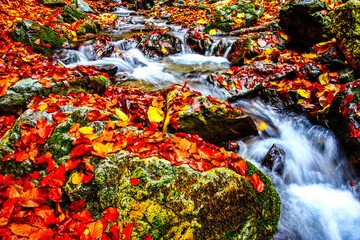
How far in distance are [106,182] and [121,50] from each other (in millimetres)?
8421

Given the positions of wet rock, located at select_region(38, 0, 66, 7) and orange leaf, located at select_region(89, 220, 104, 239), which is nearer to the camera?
orange leaf, located at select_region(89, 220, 104, 239)

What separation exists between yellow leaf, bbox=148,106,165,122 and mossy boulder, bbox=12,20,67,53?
6362 mm

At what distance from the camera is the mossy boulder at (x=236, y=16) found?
10.9m

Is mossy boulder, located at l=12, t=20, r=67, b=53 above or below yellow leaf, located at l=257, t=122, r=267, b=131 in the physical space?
above

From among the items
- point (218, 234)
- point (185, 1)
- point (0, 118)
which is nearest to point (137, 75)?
→ point (0, 118)

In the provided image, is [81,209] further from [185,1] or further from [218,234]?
[185,1]

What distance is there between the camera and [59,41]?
8.18 metres

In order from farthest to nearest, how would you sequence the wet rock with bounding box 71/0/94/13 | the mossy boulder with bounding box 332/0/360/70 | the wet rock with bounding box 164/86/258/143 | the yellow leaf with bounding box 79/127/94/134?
the wet rock with bounding box 71/0/94/13 → the mossy boulder with bounding box 332/0/360/70 → the wet rock with bounding box 164/86/258/143 → the yellow leaf with bounding box 79/127/94/134

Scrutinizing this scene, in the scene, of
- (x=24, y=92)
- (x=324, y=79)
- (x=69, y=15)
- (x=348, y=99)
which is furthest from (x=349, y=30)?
(x=69, y=15)

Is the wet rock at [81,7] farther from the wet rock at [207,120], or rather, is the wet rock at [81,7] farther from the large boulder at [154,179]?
the large boulder at [154,179]

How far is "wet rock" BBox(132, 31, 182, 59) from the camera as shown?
9289 millimetres

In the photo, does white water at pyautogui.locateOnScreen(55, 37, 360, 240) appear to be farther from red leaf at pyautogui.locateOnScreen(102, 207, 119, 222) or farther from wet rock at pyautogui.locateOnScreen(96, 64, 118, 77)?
wet rock at pyautogui.locateOnScreen(96, 64, 118, 77)

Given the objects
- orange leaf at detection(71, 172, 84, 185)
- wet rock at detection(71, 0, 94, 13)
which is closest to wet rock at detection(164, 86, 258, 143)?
orange leaf at detection(71, 172, 84, 185)

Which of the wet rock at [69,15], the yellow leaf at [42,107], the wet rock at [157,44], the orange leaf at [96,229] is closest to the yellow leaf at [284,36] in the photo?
the wet rock at [157,44]
